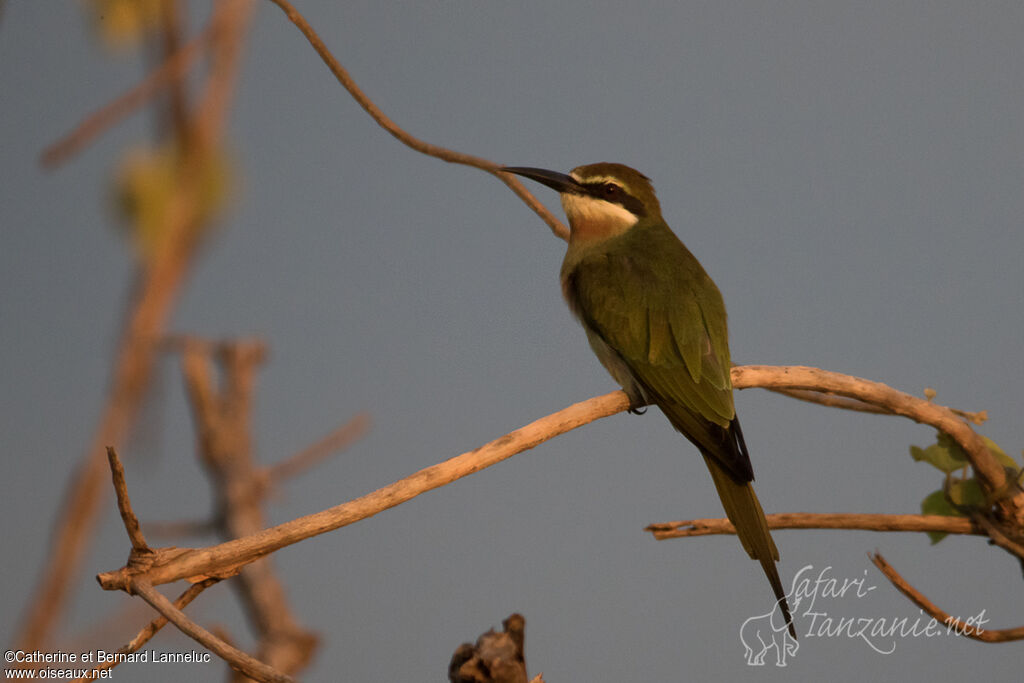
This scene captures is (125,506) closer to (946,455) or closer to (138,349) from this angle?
(138,349)

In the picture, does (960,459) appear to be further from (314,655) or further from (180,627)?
(180,627)

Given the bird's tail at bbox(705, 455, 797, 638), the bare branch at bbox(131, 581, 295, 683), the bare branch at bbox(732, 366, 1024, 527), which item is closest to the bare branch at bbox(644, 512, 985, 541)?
the bird's tail at bbox(705, 455, 797, 638)

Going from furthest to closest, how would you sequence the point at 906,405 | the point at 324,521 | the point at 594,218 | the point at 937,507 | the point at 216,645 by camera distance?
the point at 594,218 → the point at 937,507 → the point at 906,405 → the point at 324,521 → the point at 216,645

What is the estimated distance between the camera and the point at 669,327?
2139mm

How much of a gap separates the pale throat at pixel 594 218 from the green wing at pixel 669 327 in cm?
9

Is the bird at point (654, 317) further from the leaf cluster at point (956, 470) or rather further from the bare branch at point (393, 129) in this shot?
the leaf cluster at point (956, 470)

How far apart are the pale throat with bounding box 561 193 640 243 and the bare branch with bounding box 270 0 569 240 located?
214mm

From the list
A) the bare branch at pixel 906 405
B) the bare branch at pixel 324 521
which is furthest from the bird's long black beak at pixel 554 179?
the bare branch at pixel 324 521

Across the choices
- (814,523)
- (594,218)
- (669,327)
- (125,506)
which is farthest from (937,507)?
(125,506)

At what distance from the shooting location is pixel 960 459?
2.05m

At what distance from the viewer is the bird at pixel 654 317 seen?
193 cm

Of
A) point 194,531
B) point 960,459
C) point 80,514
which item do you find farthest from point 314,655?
point 960,459

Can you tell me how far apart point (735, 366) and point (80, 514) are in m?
1.42

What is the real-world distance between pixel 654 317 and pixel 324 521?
1.03 metres
